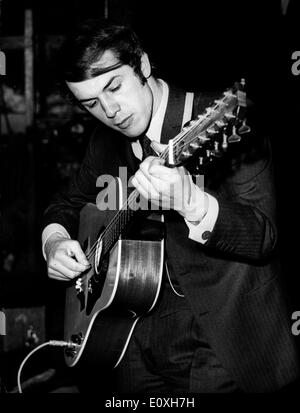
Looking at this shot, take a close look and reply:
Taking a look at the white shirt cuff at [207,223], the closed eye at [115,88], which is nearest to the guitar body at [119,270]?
the white shirt cuff at [207,223]

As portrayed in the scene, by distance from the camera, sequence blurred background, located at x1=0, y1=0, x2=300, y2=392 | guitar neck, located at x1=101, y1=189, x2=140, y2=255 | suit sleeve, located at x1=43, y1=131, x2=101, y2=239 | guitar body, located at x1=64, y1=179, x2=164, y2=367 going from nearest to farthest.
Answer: guitar neck, located at x1=101, y1=189, x2=140, y2=255, guitar body, located at x1=64, y1=179, x2=164, y2=367, suit sleeve, located at x1=43, y1=131, x2=101, y2=239, blurred background, located at x1=0, y1=0, x2=300, y2=392

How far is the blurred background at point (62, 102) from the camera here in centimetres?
298

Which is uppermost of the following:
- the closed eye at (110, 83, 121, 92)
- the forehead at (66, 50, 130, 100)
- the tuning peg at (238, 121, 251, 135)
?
the forehead at (66, 50, 130, 100)

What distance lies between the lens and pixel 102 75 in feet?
5.52

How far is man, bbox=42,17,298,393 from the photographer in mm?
1388

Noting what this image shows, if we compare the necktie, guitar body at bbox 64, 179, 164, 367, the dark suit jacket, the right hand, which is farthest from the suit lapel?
the right hand

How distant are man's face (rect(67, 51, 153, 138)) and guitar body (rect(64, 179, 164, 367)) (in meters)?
0.34

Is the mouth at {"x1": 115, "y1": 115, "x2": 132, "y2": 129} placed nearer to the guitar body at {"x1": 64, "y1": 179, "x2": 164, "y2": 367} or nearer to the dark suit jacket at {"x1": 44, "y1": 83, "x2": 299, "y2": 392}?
the dark suit jacket at {"x1": 44, "y1": 83, "x2": 299, "y2": 392}

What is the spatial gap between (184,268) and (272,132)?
1.76 meters

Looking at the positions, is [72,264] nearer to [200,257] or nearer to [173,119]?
[200,257]

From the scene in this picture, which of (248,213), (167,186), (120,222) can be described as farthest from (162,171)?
(120,222)

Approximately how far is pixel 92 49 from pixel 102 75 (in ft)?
0.43

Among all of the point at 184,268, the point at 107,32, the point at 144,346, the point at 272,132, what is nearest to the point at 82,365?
the point at 144,346

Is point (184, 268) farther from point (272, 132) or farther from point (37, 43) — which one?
point (37, 43)
